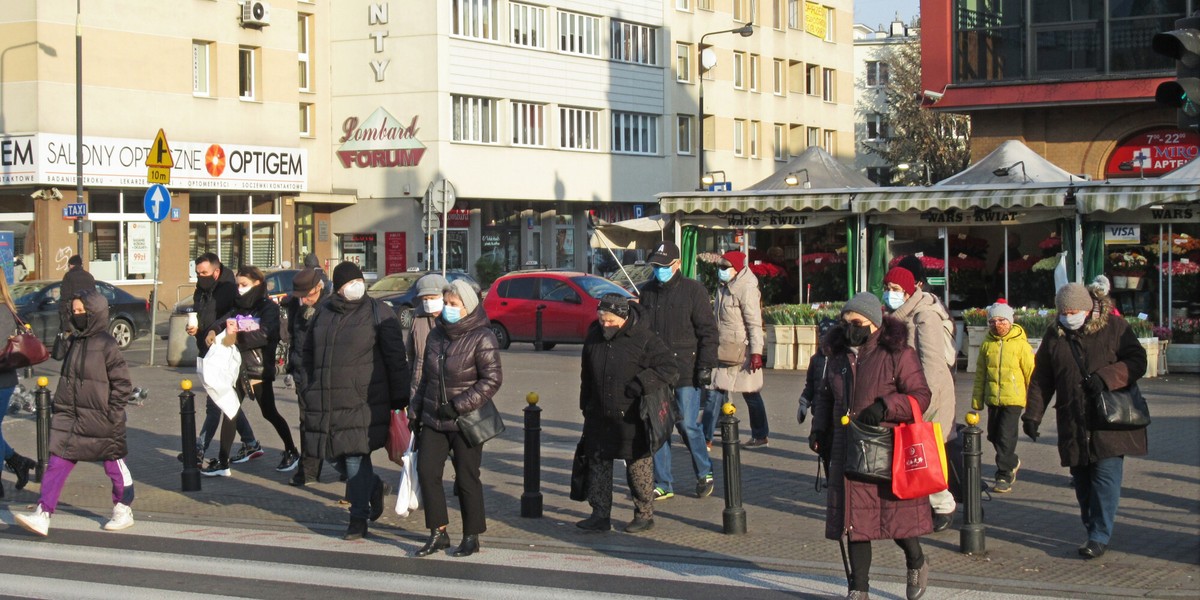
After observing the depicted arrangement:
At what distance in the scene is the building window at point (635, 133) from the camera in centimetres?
5506

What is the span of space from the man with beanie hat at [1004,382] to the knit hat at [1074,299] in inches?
91.5

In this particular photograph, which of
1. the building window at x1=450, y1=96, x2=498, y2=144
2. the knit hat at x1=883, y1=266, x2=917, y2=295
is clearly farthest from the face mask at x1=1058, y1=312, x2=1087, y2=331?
the building window at x1=450, y1=96, x2=498, y2=144

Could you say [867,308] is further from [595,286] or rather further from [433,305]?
[595,286]

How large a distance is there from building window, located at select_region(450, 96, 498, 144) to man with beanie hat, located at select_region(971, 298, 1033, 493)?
38234mm

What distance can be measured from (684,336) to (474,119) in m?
Answer: 39.1

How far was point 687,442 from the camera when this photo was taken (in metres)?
10.7

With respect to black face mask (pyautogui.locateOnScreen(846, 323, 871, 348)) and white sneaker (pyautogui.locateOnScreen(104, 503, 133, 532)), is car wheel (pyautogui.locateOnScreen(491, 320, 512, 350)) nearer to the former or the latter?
white sneaker (pyautogui.locateOnScreen(104, 503, 133, 532))

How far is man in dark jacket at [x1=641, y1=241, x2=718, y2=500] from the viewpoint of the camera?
10.6 meters

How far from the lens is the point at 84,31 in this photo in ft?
125

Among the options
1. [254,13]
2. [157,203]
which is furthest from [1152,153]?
[254,13]

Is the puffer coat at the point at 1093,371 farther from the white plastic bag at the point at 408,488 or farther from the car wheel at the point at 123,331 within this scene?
the car wheel at the point at 123,331

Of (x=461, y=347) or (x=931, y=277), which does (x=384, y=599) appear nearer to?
(x=461, y=347)

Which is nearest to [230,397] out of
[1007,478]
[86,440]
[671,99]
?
[86,440]

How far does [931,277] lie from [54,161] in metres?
24.9
